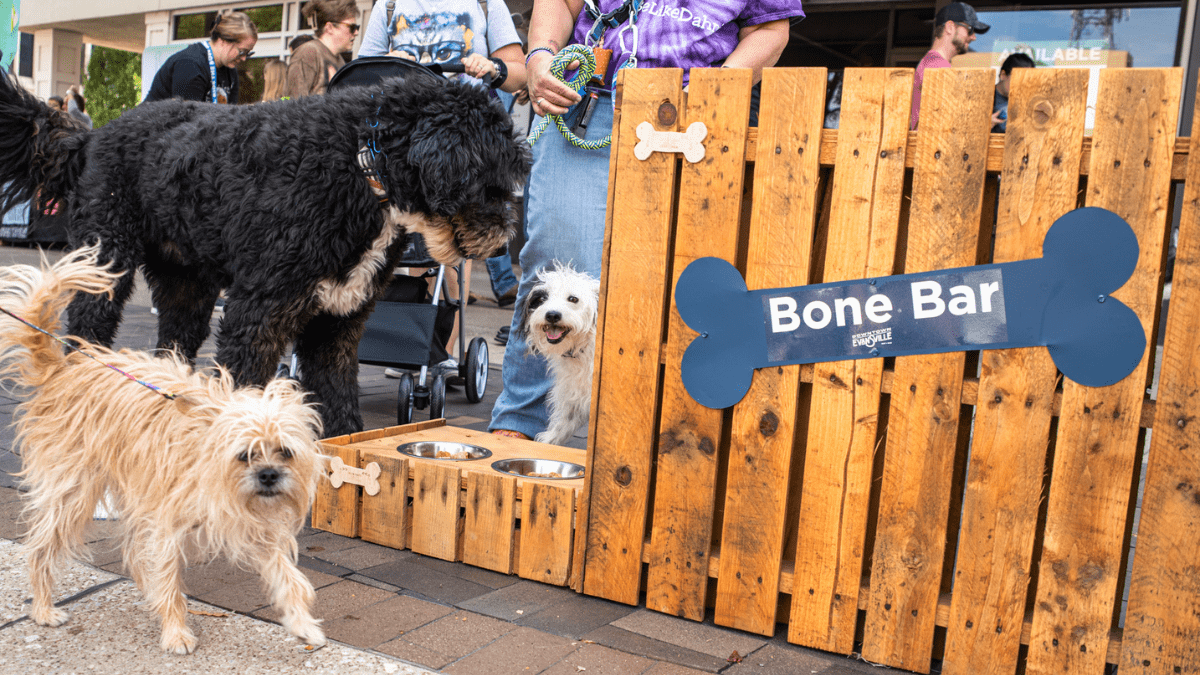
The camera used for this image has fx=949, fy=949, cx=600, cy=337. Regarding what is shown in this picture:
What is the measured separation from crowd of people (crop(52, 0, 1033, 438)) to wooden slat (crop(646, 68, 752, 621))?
75 centimetres

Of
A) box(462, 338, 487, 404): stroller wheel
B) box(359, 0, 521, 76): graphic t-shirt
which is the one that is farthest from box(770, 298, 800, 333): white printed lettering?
box(462, 338, 487, 404): stroller wheel

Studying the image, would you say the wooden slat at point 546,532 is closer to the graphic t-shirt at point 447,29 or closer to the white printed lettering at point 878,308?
the white printed lettering at point 878,308

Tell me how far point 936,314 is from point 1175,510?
27.7 inches

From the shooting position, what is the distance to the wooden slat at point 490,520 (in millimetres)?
3021

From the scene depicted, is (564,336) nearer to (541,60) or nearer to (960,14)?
(541,60)

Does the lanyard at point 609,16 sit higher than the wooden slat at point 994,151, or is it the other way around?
the lanyard at point 609,16

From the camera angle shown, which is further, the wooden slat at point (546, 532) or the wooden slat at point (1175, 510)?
the wooden slat at point (546, 532)

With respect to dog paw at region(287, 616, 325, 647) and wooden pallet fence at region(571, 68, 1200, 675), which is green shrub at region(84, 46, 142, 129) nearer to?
wooden pallet fence at region(571, 68, 1200, 675)

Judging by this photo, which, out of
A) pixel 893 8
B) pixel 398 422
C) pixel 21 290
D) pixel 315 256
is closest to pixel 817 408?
pixel 315 256

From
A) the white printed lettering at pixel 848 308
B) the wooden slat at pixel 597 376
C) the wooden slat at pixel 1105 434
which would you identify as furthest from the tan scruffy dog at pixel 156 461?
the wooden slat at pixel 1105 434

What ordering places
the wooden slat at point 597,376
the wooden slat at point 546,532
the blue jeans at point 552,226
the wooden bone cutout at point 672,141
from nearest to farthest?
the wooden bone cutout at point 672,141
the wooden slat at point 597,376
the wooden slat at point 546,532
the blue jeans at point 552,226

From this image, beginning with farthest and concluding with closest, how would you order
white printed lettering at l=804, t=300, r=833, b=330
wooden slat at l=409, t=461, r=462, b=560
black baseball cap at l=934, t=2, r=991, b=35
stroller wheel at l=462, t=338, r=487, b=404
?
black baseball cap at l=934, t=2, r=991, b=35 → stroller wheel at l=462, t=338, r=487, b=404 → wooden slat at l=409, t=461, r=462, b=560 → white printed lettering at l=804, t=300, r=833, b=330

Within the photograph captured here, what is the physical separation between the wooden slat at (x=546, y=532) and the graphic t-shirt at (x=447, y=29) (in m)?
2.84

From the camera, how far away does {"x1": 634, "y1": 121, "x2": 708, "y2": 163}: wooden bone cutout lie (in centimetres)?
265
